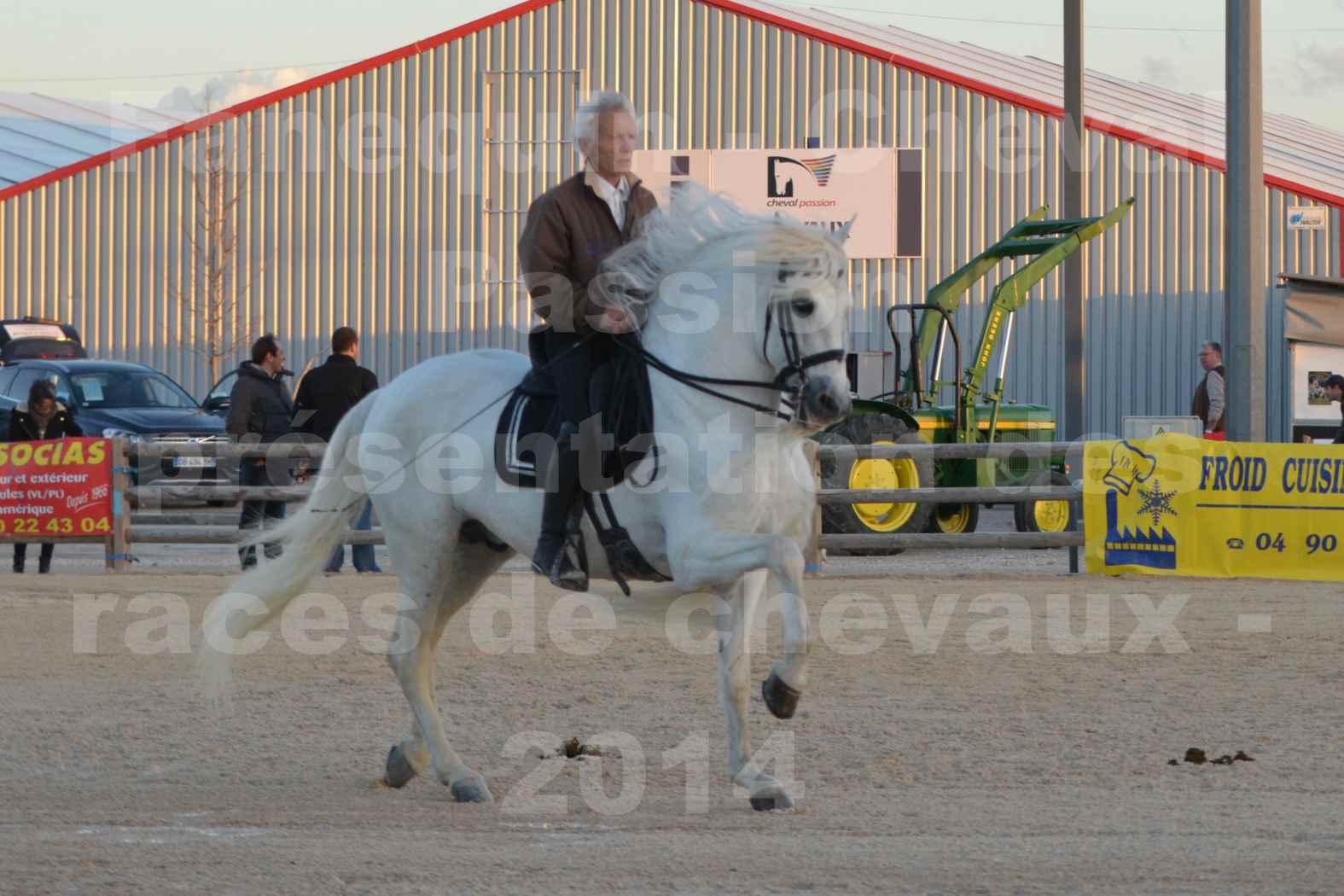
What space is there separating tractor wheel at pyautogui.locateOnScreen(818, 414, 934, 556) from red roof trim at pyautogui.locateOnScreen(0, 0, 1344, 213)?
13.8 meters

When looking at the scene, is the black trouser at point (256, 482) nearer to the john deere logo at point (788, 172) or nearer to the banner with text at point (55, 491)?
the banner with text at point (55, 491)

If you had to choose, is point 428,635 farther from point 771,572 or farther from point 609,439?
point 771,572

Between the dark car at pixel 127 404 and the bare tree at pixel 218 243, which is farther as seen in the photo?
the bare tree at pixel 218 243

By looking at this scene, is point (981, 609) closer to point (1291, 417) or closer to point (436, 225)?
point (1291, 417)

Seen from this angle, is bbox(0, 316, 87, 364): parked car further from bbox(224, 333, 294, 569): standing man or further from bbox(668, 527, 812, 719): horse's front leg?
bbox(668, 527, 812, 719): horse's front leg

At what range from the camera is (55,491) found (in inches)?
647

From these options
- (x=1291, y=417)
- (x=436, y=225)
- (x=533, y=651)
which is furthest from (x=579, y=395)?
(x=436, y=225)

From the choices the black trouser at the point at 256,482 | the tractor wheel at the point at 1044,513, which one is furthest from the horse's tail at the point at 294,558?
the tractor wheel at the point at 1044,513

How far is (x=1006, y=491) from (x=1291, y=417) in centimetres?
1012

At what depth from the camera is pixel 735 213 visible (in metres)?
6.74

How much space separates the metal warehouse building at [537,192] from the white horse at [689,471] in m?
23.9

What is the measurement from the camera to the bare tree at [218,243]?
32.6 meters

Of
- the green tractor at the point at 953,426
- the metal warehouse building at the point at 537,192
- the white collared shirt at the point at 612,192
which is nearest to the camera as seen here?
the white collared shirt at the point at 612,192

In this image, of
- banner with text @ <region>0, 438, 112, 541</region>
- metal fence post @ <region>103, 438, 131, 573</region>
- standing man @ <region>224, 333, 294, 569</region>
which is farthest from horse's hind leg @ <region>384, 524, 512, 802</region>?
banner with text @ <region>0, 438, 112, 541</region>
